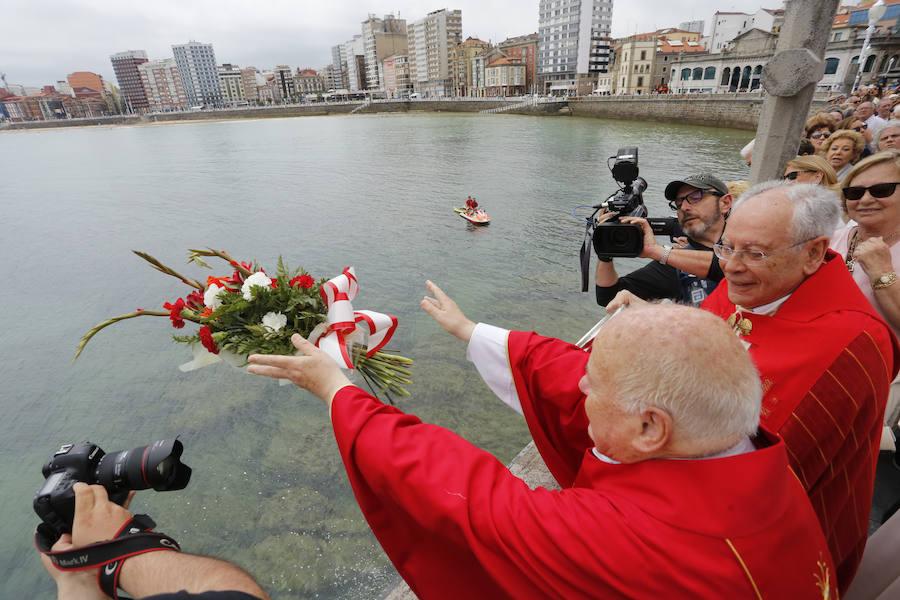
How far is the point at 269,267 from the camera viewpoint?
12805 mm

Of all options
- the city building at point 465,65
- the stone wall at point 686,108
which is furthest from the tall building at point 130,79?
the stone wall at point 686,108

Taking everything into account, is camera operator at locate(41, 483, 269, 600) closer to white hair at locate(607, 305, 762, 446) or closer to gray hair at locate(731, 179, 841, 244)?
white hair at locate(607, 305, 762, 446)

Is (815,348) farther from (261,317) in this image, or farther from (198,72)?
(198,72)

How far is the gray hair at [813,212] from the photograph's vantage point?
187 cm

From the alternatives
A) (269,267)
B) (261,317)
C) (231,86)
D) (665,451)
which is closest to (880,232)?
(665,451)

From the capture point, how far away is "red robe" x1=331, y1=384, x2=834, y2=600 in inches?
40.5

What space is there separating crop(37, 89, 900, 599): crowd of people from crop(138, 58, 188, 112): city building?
208376 millimetres

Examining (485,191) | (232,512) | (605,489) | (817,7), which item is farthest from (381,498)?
(485,191)

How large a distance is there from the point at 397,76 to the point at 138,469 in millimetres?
149663

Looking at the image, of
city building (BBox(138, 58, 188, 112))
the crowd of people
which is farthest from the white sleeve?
city building (BBox(138, 58, 188, 112))

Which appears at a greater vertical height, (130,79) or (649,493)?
(130,79)

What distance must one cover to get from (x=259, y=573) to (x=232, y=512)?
97 centimetres

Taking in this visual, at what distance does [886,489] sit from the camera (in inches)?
115

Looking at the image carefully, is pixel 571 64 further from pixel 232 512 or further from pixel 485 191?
pixel 232 512
